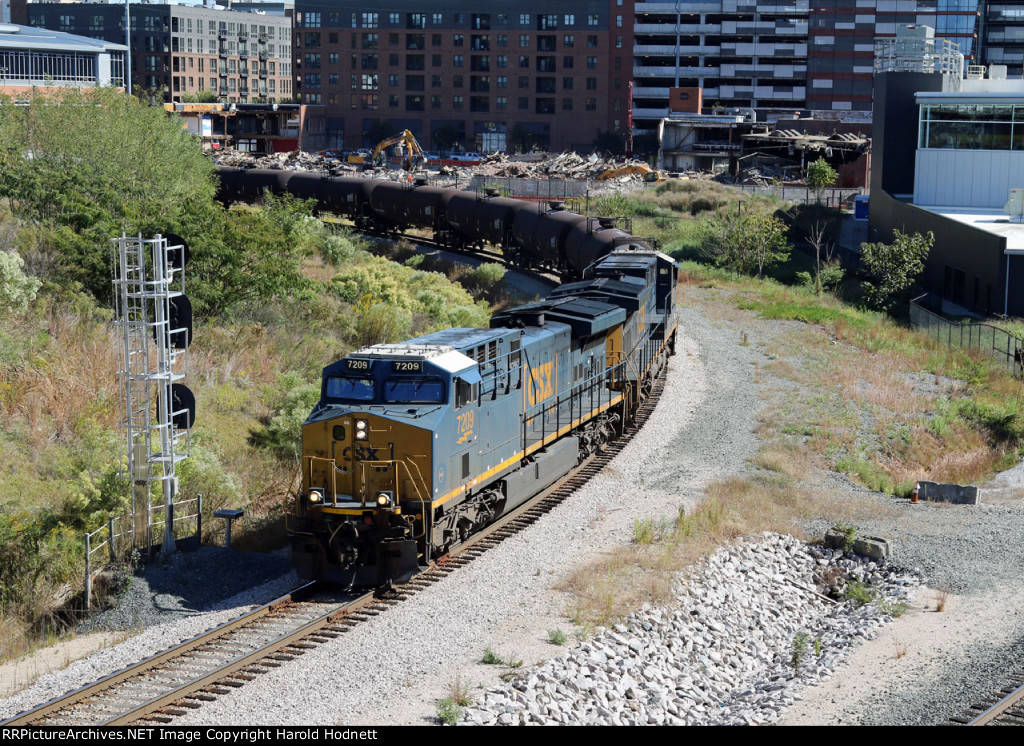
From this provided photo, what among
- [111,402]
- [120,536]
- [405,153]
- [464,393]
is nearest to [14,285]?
[111,402]

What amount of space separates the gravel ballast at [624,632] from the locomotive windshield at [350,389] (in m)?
3.09

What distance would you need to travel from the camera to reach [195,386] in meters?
28.0

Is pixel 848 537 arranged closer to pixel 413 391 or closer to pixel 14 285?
pixel 413 391

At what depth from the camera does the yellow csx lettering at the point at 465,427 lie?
1839 cm

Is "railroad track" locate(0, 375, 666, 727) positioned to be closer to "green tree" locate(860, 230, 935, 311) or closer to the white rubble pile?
the white rubble pile

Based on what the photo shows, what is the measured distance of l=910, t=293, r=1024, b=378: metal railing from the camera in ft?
125

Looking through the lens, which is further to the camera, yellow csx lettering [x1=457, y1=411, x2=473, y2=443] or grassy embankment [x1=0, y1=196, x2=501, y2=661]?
grassy embankment [x1=0, y1=196, x2=501, y2=661]

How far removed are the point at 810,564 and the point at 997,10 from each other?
141448 millimetres

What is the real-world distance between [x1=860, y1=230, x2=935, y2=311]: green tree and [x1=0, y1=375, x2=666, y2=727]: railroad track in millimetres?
34704

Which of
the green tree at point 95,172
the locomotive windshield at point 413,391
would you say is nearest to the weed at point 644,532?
the locomotive windshield at point 413,391

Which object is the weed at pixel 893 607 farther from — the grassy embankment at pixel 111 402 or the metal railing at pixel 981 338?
the metal railing at pixel 981 338

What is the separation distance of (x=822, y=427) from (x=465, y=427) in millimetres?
13750

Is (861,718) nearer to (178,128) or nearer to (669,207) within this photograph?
(178,128)

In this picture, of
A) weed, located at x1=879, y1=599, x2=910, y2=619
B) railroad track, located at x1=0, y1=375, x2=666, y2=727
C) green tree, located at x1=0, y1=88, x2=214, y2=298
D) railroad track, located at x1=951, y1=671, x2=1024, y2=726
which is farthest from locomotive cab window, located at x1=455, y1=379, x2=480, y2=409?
green tree, located at x1=0, y1=88, x2=214, y2=298
